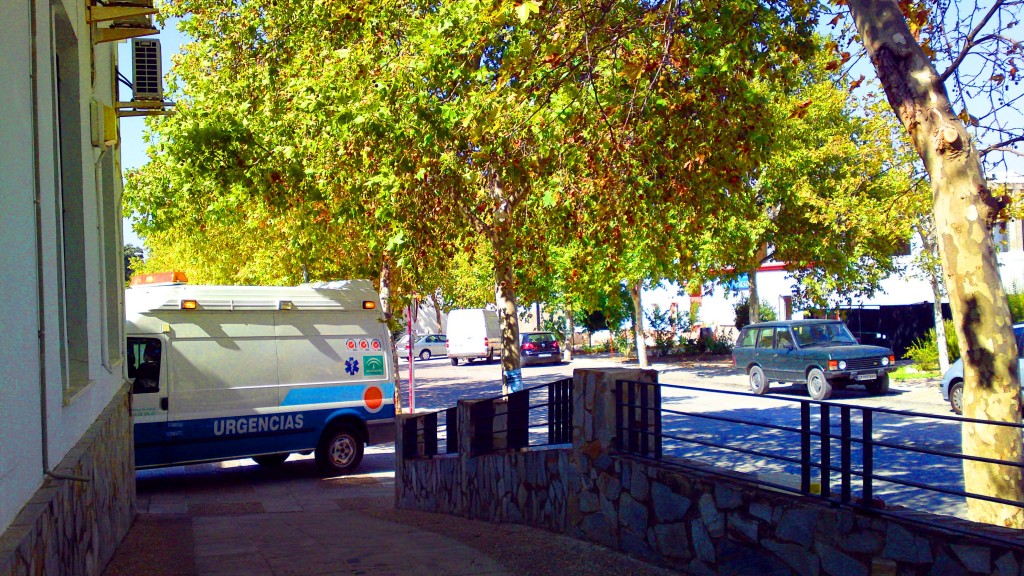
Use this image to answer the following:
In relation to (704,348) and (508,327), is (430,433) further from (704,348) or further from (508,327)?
(704,348)

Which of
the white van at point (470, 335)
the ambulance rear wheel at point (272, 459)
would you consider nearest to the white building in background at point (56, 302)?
the ambulance rear wheel at point (272, 459)

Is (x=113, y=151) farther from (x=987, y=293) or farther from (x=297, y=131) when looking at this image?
(x=987, y=293)

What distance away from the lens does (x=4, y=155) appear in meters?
3.65

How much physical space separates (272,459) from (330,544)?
298 inches

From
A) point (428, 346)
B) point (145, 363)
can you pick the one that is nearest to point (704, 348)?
point (428, 346)

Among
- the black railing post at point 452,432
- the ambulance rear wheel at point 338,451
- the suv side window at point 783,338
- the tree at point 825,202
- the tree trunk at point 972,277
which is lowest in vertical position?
the ambulance rear wheel at point 338,451

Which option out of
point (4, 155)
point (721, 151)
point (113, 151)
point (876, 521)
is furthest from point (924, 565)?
point (113, 151)

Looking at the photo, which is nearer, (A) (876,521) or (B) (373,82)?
(A) (876,521)

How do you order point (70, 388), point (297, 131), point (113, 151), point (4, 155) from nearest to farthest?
point (4, 155) < point (70, 388) < point (113, 151) < point (297, 131)

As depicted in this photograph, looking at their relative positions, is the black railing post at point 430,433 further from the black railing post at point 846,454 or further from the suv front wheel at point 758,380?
the suv front wheel at point 758,380

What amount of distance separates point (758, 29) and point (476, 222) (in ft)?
17.7

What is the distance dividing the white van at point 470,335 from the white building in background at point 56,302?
119 ft

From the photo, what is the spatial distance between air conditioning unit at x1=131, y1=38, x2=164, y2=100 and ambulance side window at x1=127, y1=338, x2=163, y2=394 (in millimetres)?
4011

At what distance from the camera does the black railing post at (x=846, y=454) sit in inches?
197
